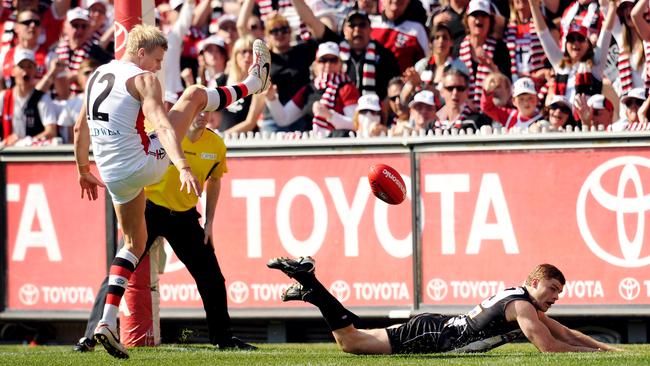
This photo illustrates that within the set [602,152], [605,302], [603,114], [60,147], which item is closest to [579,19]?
[603,114]

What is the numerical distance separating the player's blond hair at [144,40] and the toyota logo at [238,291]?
3.56m

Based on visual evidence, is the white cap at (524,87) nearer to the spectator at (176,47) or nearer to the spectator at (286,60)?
the spectator at (286,60)

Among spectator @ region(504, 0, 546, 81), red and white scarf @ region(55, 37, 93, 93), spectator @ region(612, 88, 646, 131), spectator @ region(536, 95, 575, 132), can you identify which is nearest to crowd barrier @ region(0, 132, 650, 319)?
spectator @ region(536, 95, 575, 132)

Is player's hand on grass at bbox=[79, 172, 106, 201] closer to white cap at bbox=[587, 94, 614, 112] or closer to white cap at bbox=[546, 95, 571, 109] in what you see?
white cap at bbox=[546, 95, 571, 109]

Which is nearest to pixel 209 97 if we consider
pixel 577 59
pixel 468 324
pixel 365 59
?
pixel 468 324

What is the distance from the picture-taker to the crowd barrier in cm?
1159

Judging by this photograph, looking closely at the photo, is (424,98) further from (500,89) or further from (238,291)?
(238,291)

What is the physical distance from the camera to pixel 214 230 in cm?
1252

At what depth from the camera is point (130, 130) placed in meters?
9.28

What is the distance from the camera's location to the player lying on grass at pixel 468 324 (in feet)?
30.6

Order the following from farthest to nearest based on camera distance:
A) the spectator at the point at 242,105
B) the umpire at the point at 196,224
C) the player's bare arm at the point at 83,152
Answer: the spectator at the point at 242,105, the umpire at the point at 196,224, the player's bare arm at the point at 83,152

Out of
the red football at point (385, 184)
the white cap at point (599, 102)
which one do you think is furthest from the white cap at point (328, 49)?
the red football at point (385, 184)

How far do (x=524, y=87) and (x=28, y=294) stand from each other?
517 centimetres

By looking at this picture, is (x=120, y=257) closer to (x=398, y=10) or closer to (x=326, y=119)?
(x=326, y=119)
